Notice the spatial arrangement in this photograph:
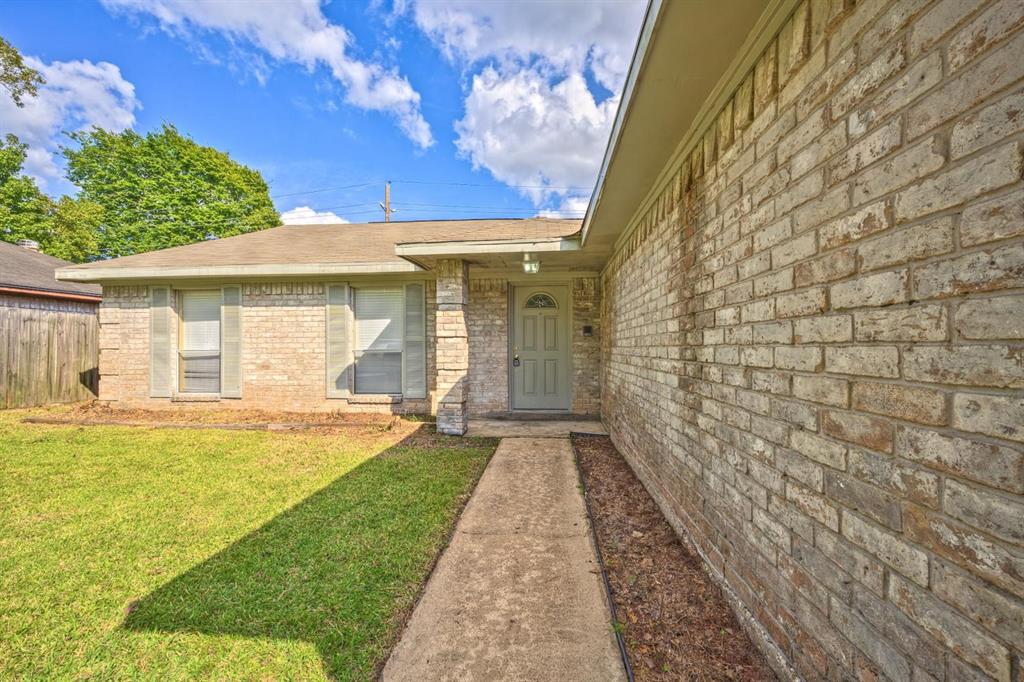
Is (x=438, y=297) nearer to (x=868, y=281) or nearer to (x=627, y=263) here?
(x=627, y=263)

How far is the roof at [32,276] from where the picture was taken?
8594mm

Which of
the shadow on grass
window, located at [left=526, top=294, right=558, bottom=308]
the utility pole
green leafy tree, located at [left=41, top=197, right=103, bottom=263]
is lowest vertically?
the shadow on grass

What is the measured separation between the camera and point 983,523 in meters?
0.94

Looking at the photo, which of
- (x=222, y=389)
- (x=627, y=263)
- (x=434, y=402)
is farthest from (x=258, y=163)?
(x=627, y=263)

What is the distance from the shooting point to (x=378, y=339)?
7.55 metres

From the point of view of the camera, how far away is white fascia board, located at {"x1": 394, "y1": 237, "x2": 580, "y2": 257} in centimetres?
550

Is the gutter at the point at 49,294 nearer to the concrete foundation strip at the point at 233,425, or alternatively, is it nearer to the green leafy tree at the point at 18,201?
the concrete foundation strip at the point at 233,425

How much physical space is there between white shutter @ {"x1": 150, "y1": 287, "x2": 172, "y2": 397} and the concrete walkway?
295 inches

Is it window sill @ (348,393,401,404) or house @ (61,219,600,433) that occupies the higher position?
house @ (61,219,600,433)

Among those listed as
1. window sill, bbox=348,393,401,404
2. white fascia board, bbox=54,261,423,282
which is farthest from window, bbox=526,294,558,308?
window sill, bbox=348,393,401,404

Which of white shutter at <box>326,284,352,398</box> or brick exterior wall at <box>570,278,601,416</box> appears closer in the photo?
brick exterior wall at <box>570,278,601,416</box>

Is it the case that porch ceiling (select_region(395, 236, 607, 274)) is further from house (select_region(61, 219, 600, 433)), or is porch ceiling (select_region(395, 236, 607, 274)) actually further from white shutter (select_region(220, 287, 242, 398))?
white shutter (select_region(220, 287, 242, 398))

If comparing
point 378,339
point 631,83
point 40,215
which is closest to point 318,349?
point 378,339

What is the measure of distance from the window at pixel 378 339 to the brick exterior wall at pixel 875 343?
239 inches
